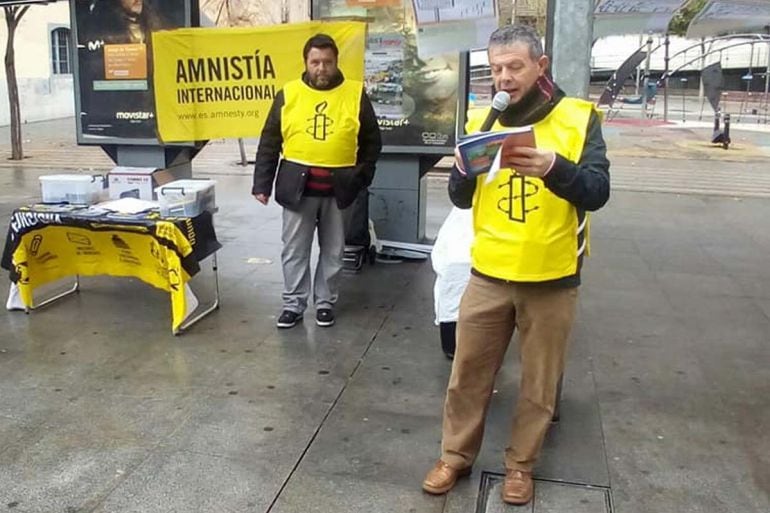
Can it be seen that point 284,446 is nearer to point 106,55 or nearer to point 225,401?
point 225,401

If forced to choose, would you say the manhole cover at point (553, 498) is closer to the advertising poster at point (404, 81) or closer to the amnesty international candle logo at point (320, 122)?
the amnesty international candle logo at point (320, 122)

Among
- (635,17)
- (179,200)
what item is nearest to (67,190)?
(179,200)

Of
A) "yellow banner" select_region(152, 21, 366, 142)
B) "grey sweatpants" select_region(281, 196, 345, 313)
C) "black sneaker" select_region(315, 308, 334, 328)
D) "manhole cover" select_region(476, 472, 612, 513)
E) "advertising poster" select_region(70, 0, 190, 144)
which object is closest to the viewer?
"manhole cover" select_region(476, 472, 612, 513)

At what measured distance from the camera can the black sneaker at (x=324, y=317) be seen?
16.1 feet

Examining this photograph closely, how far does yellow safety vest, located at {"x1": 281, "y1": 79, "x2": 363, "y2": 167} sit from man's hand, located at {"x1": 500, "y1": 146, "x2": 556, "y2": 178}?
7.73 ft

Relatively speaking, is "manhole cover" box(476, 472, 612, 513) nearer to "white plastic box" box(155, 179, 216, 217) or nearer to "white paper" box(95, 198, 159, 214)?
"white plastic box" box(155, 179, 216, 217)

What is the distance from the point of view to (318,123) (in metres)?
4.62

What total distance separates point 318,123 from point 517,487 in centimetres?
251

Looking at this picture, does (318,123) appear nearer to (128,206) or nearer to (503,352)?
(128,206)

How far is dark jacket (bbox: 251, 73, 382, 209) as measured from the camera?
4656mm

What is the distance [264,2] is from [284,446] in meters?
20.7

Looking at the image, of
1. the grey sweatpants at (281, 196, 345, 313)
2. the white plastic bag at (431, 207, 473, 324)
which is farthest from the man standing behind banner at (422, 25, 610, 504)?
the grey sweatpants at (281, 196, 345, 313)

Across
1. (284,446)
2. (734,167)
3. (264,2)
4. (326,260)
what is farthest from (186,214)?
(264,2)

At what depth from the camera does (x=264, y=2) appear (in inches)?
875
